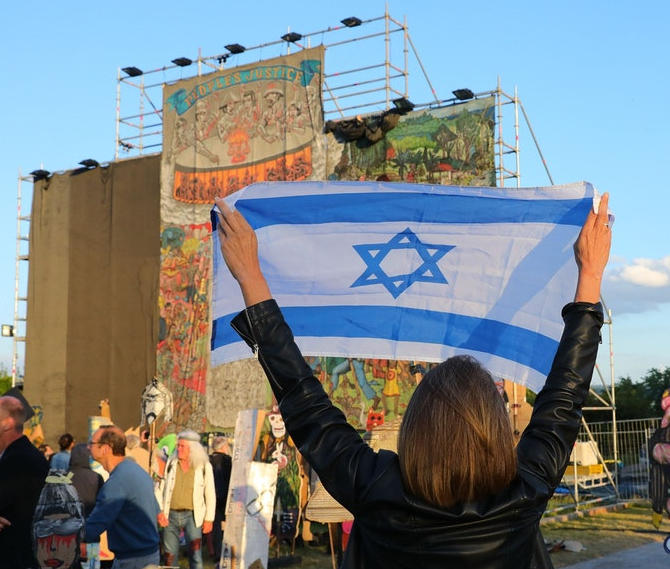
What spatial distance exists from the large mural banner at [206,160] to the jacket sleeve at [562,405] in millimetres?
18520

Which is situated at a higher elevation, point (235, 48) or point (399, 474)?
point (235, 48)

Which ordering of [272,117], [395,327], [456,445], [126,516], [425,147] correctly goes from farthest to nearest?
[272,117], [425,147], [126,516], [395,327], [456,445]

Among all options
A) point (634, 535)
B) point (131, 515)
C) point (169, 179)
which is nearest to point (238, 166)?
point (169, 179)

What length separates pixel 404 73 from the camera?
66.2 feet

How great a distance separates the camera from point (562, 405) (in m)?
2.11

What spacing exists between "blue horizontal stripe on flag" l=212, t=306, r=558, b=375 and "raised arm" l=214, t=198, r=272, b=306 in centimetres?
238

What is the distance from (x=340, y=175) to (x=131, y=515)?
1424 centimetres

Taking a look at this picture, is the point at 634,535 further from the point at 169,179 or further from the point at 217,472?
the point at 169,179

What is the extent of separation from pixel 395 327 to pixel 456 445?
3.02m

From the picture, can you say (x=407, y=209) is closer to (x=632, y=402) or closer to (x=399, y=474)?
(x=399, y=474)

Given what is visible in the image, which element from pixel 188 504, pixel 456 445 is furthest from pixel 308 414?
pixel 188 504

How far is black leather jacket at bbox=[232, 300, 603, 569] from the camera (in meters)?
1.84

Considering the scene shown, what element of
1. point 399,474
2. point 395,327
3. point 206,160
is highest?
point 206,160

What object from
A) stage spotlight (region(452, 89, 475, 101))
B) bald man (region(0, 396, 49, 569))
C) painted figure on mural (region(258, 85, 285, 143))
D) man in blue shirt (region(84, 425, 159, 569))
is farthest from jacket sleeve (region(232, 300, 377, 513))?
painted figure on mural (region(258, 85, 285, 143))
